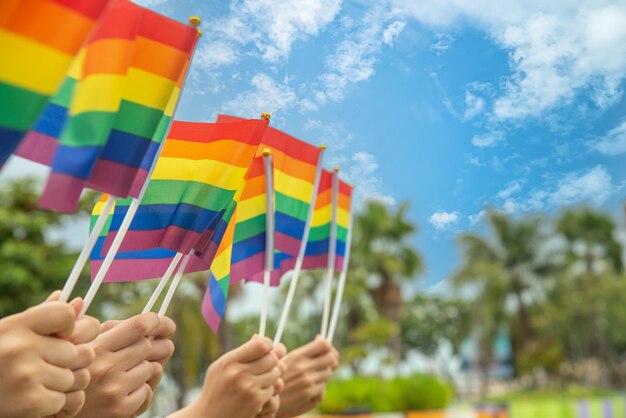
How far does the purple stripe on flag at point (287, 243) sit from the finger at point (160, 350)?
1.28 meters

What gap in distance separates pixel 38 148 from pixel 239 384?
1001 millimetres

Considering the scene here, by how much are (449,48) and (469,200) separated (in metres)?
0.47

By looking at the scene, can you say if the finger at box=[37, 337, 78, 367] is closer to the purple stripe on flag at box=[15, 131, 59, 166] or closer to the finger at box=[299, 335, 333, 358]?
the purple stripe on flag at box=[15, 131, 59, 166]

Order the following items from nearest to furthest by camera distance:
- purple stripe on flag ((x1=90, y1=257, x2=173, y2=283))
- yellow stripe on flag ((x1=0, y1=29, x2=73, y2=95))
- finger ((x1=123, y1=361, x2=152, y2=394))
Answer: yellow stripe on flag ((x1=0, y1=29, x2=73, y2=95))
finger ((x1=123, y1=361, x2=152, y2=394))
purple stripe on flag ((x1=90, y1=257, x2=173, y2=283))

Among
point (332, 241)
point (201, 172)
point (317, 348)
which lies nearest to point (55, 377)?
point (201, 172)

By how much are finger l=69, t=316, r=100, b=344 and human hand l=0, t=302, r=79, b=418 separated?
82mm

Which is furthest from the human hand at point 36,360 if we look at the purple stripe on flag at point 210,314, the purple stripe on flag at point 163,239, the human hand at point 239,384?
the purple stripe on flag at point 210,314

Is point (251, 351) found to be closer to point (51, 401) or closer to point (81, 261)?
point (81, 261)

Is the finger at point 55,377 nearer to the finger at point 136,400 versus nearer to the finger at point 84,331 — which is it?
the finger at point 84,331

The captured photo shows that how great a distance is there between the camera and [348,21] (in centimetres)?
226

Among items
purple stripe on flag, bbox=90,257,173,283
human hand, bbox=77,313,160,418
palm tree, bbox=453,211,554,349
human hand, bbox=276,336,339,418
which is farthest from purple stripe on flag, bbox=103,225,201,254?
palm tree, bbox=453,211,554,349

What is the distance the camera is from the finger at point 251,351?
93.0 inches

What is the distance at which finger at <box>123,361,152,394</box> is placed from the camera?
1777 millimetres

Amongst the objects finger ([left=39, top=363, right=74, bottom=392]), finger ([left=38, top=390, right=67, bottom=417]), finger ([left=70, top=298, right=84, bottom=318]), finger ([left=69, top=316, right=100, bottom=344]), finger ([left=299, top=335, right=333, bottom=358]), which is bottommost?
finger ([left=38, top=390, right=67, bottom=417])
